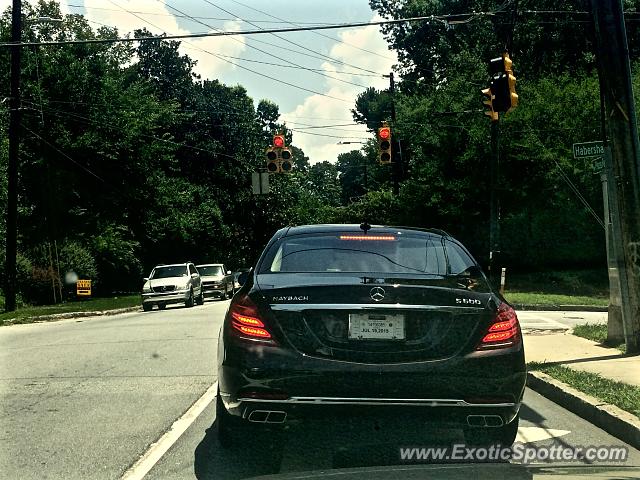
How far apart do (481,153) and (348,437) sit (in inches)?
994

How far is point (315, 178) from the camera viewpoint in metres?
124

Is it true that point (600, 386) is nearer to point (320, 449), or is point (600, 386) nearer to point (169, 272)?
point (320, 449)

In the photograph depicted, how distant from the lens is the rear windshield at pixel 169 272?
27812 millimetres

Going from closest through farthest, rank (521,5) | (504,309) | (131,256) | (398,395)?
1. (398,395)
2. (504,309)
3. (521,5)
4. (131,256)

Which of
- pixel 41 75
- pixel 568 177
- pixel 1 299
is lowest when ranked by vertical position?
pixel 1 299

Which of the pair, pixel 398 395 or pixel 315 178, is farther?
pixel 315 178

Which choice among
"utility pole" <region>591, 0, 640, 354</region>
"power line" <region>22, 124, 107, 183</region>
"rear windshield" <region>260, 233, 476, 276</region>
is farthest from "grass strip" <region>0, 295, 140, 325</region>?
"rear windshield" <region>260, 233, 476, 276</region>

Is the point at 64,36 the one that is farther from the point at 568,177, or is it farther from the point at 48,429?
the point at 48,429

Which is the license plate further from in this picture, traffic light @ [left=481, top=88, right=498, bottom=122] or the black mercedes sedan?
traffic light @ [left=481, top=88, right=498, bottom=122]

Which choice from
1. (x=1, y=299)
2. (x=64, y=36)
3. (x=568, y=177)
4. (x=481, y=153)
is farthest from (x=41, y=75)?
(x=568, y=177)

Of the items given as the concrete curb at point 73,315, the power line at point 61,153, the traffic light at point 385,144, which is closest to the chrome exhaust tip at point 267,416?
the concrete curb at point 73,315

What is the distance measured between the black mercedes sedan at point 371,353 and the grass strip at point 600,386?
200cm

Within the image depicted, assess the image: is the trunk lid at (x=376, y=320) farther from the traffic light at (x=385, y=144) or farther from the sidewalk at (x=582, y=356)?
the traffic light at (x=385, y=144)

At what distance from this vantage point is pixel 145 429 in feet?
21.2
